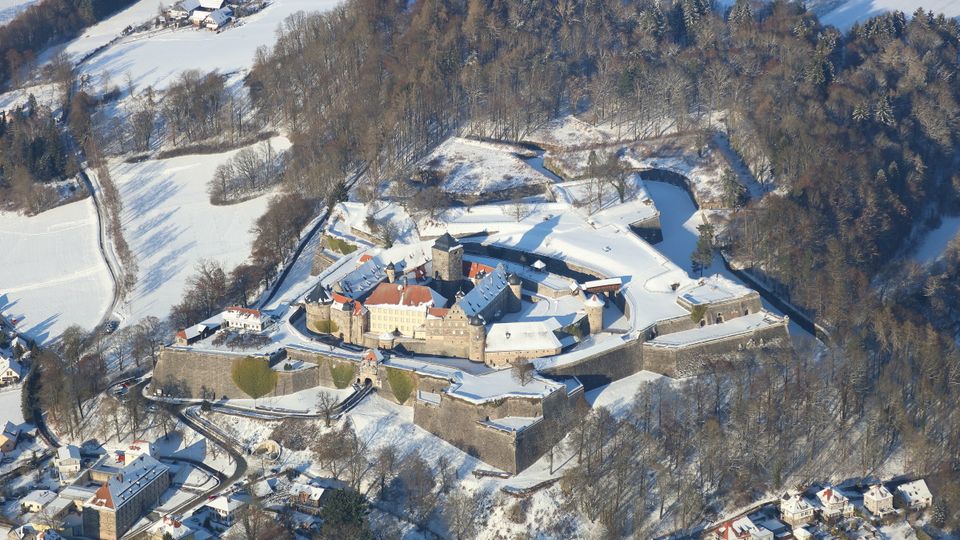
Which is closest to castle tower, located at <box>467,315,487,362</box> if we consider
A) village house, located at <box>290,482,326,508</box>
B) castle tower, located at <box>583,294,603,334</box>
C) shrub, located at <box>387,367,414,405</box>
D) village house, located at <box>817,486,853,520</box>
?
shrub, located at <box>387,367,414,405</box>

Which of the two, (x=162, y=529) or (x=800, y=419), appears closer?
(x=162, y=529)

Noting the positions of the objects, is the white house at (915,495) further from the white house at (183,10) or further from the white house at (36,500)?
the white house at (183,10)

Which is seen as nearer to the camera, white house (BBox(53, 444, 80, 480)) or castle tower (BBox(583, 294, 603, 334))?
white house (BBox(53, 444, 80, 480))

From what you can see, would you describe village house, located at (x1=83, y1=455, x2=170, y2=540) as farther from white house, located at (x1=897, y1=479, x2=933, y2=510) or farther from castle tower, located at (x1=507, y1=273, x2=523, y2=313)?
white house, located at (x1=897, y1=479, x2=933, y2=510)

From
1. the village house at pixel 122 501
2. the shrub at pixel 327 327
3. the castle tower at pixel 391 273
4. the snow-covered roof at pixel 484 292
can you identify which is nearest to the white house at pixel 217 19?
the castle tower at pixel 391 273

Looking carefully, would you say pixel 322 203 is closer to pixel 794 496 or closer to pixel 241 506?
pixel 241 506

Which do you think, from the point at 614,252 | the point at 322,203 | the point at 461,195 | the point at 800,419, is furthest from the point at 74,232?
the point at 800,419
